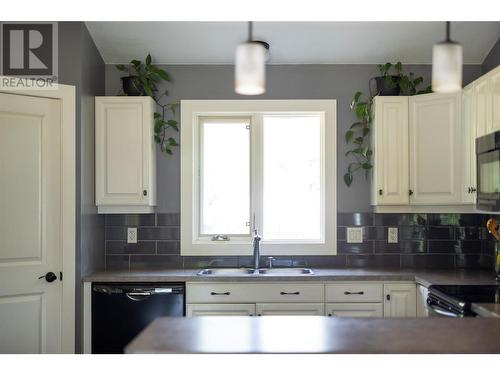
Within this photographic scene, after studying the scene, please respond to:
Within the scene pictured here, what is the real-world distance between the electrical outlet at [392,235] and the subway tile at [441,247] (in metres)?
0.26

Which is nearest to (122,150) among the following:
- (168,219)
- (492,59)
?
(168,219)

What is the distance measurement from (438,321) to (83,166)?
243 centimetres

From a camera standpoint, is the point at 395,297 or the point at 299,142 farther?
the point at 299,142

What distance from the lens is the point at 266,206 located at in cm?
371

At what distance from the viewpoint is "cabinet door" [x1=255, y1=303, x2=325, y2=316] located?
311cm

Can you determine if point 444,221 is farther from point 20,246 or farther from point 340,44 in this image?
point 20,246

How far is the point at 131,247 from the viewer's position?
3.63 m

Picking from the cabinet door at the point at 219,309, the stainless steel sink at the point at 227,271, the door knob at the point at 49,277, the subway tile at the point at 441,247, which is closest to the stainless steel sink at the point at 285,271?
the stainless steel sink at the point at 227,271

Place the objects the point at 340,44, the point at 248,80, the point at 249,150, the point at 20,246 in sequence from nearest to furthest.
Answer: the point at 248,80 → the point at 20,246 → the point at 340,44 → the point at 249,150

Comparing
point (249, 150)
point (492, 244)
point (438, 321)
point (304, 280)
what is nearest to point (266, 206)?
point (249, 150)

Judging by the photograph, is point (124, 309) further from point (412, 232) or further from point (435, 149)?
point (435, 149)

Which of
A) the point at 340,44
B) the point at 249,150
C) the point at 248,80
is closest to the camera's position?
the point at 248,80

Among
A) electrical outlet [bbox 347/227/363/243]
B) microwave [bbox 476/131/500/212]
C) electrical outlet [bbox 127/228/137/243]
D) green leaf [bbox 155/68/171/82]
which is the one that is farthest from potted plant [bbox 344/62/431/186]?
electrical outlet [bbox 127/228/137/243]

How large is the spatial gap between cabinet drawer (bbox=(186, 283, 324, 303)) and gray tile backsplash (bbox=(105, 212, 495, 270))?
0.49 meters
